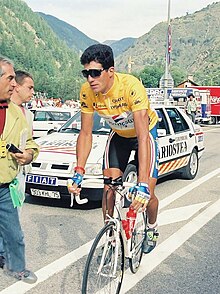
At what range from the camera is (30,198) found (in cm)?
765

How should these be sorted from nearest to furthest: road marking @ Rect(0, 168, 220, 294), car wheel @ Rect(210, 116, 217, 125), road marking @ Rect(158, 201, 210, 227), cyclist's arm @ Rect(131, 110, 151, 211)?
cyclist's arm @ Rect(131, 110, 151, 211)
road marking @ Rect(0, 168, 220, 294)
road marking @ Rect(158, 201, 210, 227)
car wheel @ Rect(210, 116, 217, 125)

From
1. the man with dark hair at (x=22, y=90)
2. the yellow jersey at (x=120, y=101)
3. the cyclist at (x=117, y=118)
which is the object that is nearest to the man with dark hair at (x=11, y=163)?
the cyclist at (x=117, y=118)

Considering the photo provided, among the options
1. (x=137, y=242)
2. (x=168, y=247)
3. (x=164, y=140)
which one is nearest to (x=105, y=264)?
(x=137, y=242)

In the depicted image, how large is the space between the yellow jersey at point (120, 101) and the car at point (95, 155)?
0.45m

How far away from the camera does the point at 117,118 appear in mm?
4105

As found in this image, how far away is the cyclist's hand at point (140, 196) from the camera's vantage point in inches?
136

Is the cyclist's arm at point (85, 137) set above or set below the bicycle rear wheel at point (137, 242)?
above

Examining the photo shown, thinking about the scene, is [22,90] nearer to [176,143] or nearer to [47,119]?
[176,143]

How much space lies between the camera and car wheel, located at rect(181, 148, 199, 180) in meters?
9.61

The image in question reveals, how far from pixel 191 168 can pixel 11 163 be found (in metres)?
6.49

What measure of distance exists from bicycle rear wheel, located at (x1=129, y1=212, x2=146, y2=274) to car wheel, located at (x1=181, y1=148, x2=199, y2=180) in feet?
16.3

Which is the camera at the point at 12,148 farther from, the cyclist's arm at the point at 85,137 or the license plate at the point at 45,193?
the license plate at the point at 45,193

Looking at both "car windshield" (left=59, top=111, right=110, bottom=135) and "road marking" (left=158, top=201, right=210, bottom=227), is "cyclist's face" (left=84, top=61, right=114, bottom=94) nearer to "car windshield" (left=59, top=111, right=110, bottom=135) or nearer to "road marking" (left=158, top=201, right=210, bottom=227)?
"road marking" (left=158, top=201, right=210, bottom=227)

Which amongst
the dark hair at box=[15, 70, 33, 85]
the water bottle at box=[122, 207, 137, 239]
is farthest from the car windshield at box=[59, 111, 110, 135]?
the water bottle at box=[122, 207, 137, 239]
